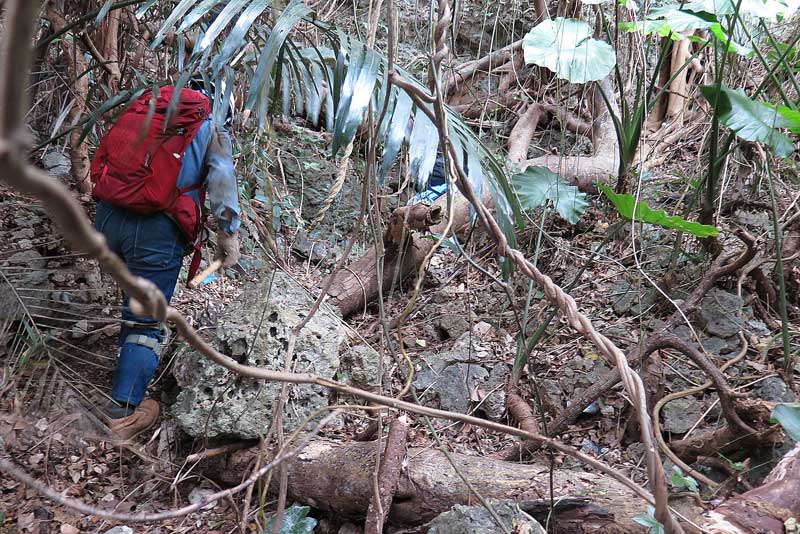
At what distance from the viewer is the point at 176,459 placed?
251 centimetres

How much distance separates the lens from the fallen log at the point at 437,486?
1735 mm

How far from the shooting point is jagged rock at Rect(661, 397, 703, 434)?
2371mm

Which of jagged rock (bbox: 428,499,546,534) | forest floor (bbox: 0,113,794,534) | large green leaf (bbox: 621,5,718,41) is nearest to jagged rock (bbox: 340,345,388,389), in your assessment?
forest floor (bbox: 0,113,794,534)

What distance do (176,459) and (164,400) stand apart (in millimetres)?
411

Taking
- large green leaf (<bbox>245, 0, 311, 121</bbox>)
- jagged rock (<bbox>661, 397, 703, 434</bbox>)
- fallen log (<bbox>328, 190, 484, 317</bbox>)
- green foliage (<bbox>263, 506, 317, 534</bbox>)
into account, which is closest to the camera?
large green leaf (<bbox>245, 0, 311, 121</bbox>)

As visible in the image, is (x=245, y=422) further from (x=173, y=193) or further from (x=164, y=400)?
(x=173, y=193)

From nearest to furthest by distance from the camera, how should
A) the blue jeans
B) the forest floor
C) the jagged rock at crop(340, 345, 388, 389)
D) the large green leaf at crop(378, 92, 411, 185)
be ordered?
1. the large green leaf at crop(378, 92, 411, 185)
2. the forest floor
3. the blue jeans
4. the jagged rock at crop(340, 345, 388, 389)

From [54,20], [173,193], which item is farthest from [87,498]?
[54,20]

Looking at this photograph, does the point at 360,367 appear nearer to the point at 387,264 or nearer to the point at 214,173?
the point at 387,264

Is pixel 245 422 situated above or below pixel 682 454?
below

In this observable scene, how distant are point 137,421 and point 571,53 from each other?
8.43 ft

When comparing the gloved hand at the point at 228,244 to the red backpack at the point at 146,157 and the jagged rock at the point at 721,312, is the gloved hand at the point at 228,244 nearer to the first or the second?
the red backpack at the point at 146,157

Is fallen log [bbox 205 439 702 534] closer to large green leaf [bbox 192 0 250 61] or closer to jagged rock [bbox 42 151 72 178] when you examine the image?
large green leaf [bbox 192 0 250 61]

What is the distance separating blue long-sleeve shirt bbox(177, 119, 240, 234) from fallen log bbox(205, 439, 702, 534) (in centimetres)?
98
